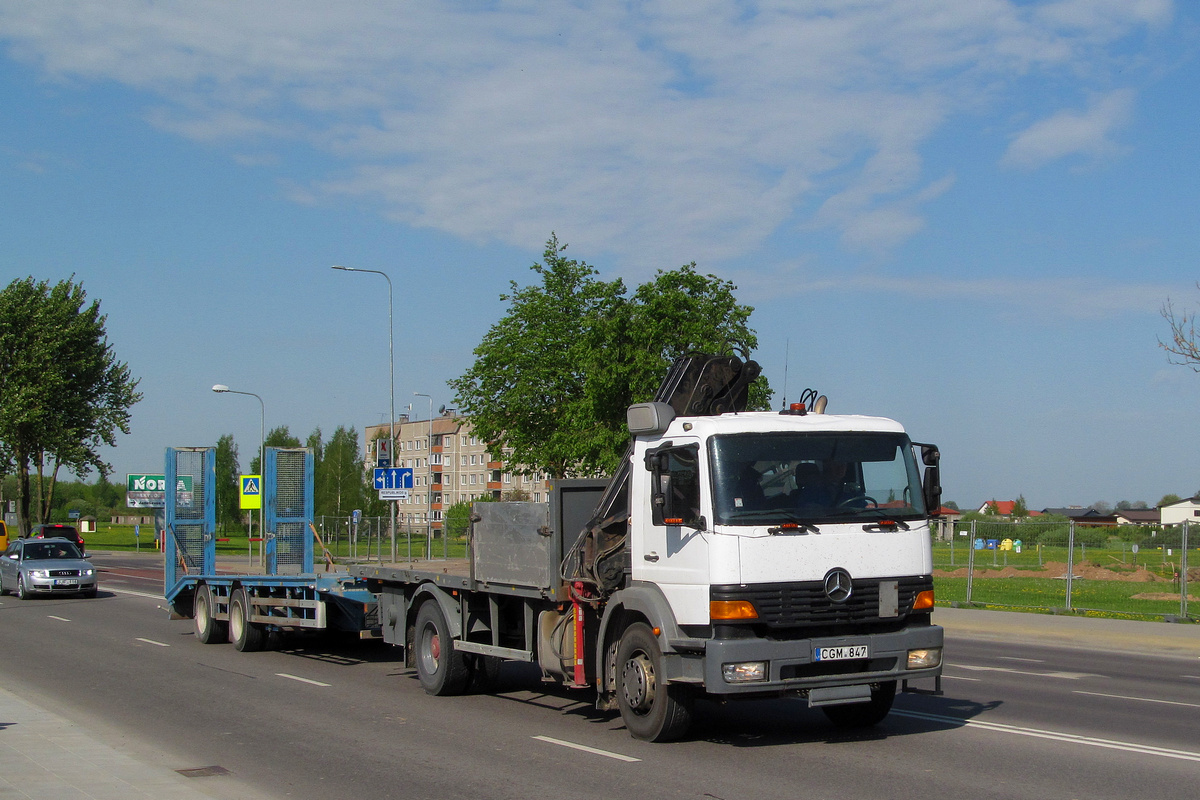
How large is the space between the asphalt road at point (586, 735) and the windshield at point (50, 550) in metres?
15.0

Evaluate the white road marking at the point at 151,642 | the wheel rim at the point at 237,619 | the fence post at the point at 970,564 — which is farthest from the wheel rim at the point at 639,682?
the fence post at the point at 970,564

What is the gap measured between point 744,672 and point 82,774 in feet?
15.0

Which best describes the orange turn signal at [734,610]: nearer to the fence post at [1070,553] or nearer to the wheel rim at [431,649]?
the wheel rim at [431,649]

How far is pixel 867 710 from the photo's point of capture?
9.36 metres

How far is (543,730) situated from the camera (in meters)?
9.70

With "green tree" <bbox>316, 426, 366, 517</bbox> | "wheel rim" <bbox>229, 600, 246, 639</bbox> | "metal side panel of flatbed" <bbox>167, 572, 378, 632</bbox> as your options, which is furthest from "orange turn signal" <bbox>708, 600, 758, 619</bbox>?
"green tree" <bbox>316, 426, 366, 517</bbox>

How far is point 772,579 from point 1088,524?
17.1 meters

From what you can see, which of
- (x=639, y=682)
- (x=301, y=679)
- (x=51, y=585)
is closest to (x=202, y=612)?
(x=301, y=679)

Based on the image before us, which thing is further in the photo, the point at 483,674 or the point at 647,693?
the point at 483,674

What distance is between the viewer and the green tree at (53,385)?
53.1m

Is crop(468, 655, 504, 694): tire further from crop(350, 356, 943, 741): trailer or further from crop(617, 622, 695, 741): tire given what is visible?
crop(617, 622, 695, 741): tire

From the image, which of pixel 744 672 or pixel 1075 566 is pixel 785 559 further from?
pixel 1075 566

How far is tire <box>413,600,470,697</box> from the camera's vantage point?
1164cm

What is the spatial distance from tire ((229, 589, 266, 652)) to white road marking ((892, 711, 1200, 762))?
9.63m
